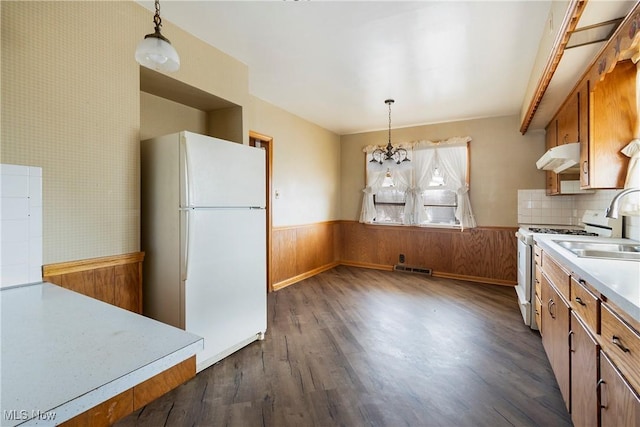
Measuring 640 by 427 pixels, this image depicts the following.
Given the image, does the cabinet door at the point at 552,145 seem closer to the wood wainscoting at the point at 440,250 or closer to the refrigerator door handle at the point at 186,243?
the wood wainscoting at the point at 440,250

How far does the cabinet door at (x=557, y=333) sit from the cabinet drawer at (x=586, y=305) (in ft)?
0.59

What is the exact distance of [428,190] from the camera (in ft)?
16.6

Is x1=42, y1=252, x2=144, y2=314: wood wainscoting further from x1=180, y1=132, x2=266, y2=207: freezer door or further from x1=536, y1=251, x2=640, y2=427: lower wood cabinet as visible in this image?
x1=536, y1=251, x2=640, y2=427: lower wood cabinet

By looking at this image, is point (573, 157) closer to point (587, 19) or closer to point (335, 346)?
point (587, 19)

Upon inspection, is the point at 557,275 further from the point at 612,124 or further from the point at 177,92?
the point at 177,92

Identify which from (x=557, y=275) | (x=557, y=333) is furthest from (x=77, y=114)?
(x=557, y=333)

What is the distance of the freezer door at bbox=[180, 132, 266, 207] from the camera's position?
204 centimetres

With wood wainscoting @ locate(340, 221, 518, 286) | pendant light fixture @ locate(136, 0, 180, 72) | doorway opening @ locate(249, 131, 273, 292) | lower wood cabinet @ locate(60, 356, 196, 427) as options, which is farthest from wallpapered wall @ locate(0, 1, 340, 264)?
wood wainscoting @ locate(340, 221, 518, 286)

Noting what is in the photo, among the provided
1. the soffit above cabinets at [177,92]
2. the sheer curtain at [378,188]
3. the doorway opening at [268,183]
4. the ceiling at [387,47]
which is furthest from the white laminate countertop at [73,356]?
the sheer curtain at [378,188]

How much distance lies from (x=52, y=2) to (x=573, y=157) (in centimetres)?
387

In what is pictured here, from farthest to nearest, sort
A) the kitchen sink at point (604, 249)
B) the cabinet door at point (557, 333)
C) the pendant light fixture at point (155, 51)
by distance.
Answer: the kitchen sink at point (604, 249), the cabinet door at point (557, 333), the pendant light fixture at point (155, 51)

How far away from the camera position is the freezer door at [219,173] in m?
2.04

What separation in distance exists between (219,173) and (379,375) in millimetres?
1894

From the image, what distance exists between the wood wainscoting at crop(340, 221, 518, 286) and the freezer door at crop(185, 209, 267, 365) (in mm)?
3286
